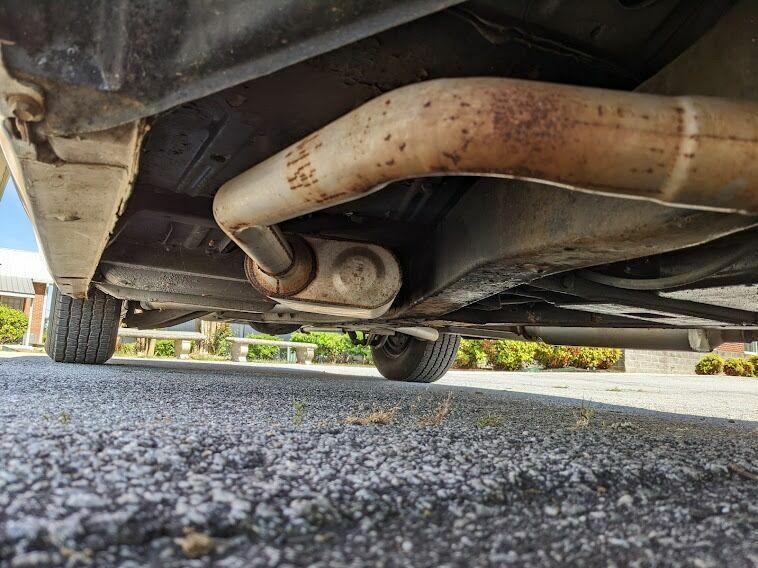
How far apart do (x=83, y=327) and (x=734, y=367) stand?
1831 centimetres

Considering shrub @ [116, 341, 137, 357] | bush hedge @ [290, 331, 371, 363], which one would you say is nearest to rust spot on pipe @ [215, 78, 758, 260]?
shrub @ [116, 341, 137, 357]

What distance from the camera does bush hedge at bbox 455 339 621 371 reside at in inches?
632

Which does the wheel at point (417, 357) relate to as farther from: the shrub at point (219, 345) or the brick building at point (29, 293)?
the brick building at point (29, 293)

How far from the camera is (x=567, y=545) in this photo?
854 mm

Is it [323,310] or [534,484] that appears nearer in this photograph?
[534,484]

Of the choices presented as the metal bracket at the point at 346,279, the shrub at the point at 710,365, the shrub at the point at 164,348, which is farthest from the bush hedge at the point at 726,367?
the metal bracket at the point at 346,279

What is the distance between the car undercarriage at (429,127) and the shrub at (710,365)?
17.3 meters

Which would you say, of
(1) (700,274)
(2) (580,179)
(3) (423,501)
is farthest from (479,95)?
(1) (700,274)

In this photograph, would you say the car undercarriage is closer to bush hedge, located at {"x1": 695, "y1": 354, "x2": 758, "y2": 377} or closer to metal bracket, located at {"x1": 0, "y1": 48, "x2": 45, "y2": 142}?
metal bracket, located at {"x1": 0, "y1": 48, "x2": 45, "y2": 142}

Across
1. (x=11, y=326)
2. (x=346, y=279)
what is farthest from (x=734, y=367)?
(x=11, y=326)

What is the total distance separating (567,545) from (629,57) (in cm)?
95

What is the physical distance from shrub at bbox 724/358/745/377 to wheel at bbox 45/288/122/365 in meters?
18.0

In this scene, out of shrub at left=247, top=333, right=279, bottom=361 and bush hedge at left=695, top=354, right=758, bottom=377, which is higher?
bush hedge at left=695, top=354, right=758, bottom=377

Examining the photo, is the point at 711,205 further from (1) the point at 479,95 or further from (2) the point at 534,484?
(2) the point at 534,484
